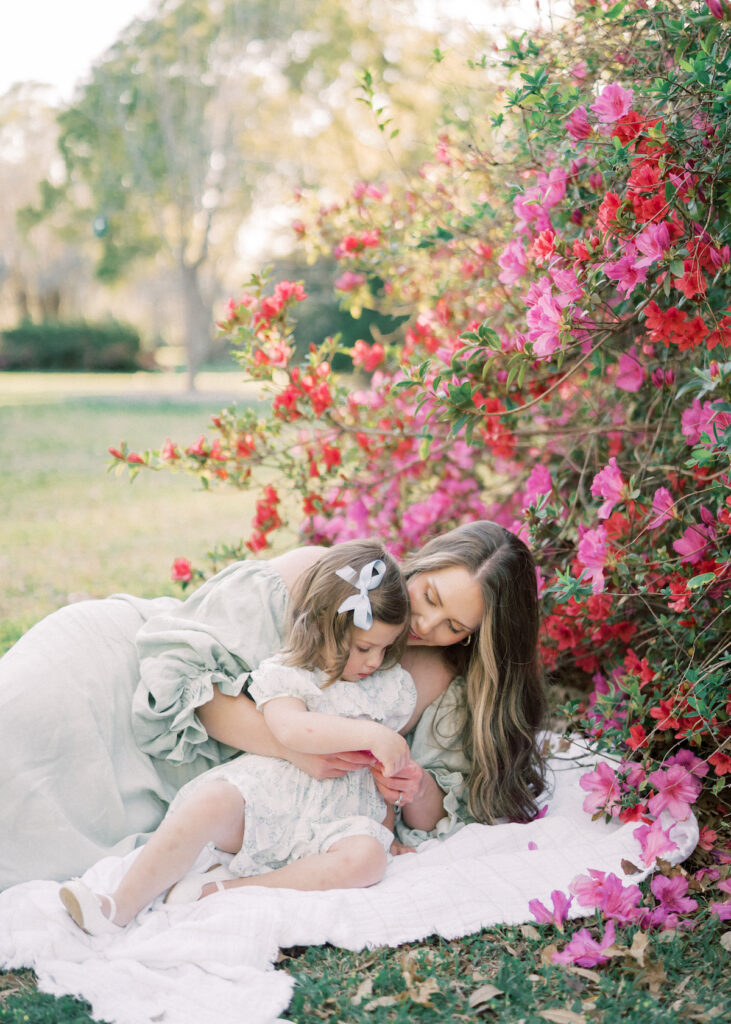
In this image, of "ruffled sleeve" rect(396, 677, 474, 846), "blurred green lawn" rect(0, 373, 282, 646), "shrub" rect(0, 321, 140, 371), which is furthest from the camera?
"shrub" rect(0, 321, 140, 371)

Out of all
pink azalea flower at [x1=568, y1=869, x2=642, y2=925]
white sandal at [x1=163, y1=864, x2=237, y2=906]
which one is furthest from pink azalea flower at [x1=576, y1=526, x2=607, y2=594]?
white sandal at [x1=163, y1=864, x2=237, y2=906]

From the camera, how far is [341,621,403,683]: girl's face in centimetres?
259

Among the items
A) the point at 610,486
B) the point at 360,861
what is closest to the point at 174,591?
the point at 360,861

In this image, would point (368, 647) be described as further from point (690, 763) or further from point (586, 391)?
point (586, 391)

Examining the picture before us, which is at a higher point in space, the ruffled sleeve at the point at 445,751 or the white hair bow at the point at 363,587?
the white hair bow at the point at 363,587

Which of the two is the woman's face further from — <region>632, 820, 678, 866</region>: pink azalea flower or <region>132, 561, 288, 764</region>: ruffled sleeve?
<region>632, 820, 678, 866</region>: pink azalea flower

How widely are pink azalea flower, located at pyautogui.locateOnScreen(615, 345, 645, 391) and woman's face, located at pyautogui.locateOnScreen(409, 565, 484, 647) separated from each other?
0.94 metres

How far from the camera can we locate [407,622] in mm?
2666

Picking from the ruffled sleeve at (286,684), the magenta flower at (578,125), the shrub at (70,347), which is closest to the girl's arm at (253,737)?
the ruffled sleeve at (286,684)

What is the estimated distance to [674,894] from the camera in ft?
7.84

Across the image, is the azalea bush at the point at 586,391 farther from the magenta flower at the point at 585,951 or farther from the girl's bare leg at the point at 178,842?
the girl's bare leg at the point at 178,842

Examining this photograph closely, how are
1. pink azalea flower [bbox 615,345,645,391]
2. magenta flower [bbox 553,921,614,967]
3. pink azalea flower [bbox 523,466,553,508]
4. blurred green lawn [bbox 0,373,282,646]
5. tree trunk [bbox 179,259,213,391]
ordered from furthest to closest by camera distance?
tree trunk [bbox 179,259,213,391]
blurred green lawn [bbox 0,373,282,646]
pink azalea flower [bbox 523,466,553,508]
pink azalea flower [bbox 615,345,645,391]
magenta flower [bbox 553,921,614,967]

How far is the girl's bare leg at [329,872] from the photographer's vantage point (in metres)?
2.47

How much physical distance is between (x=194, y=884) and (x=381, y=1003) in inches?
24.4
